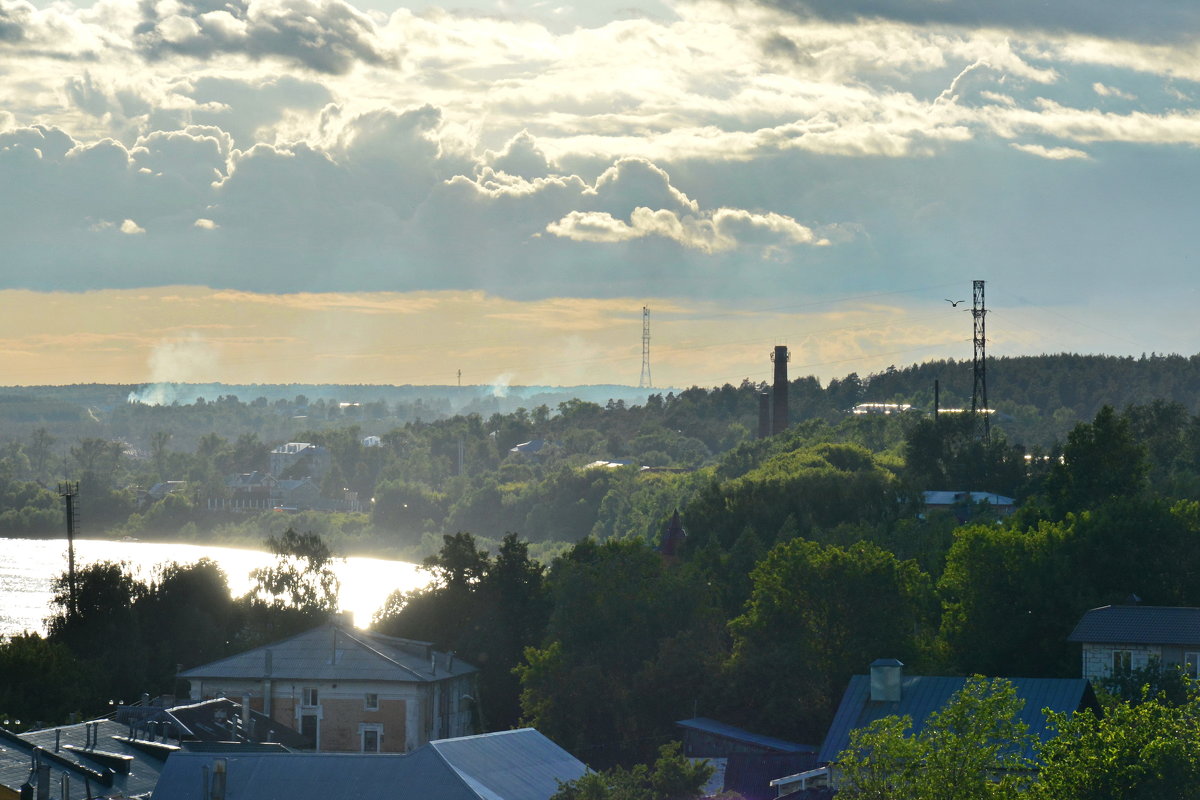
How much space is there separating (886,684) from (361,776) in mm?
13706

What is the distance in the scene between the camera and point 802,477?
101 m

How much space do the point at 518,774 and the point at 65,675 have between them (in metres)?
26.1

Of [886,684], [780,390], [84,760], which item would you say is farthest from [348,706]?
[780,390]

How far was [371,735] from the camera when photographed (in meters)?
57.1

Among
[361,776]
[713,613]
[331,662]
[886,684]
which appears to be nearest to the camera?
[361,776]

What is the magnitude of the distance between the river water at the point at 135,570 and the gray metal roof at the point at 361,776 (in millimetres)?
45078

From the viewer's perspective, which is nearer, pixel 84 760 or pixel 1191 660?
pixel 84 760

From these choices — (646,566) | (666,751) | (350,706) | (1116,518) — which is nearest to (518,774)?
(666,751)

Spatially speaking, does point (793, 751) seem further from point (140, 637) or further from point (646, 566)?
point (140, 637)

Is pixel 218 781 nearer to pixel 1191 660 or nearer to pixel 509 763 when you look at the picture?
pixel 509 763

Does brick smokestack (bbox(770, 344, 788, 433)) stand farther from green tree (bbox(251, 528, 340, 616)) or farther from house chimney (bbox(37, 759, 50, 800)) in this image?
house chimney (bbox(37, 759, 50, 800))

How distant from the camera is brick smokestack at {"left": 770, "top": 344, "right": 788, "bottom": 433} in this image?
136m

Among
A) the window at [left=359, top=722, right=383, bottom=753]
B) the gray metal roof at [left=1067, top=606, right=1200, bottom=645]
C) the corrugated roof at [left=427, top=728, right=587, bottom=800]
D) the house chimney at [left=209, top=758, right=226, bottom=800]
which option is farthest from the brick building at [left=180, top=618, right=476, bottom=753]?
the gray metal roof at [left=1067, top=606, right=1200, bottom=645]

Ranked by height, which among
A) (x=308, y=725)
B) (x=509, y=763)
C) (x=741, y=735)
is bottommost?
(x=308, y=725)
